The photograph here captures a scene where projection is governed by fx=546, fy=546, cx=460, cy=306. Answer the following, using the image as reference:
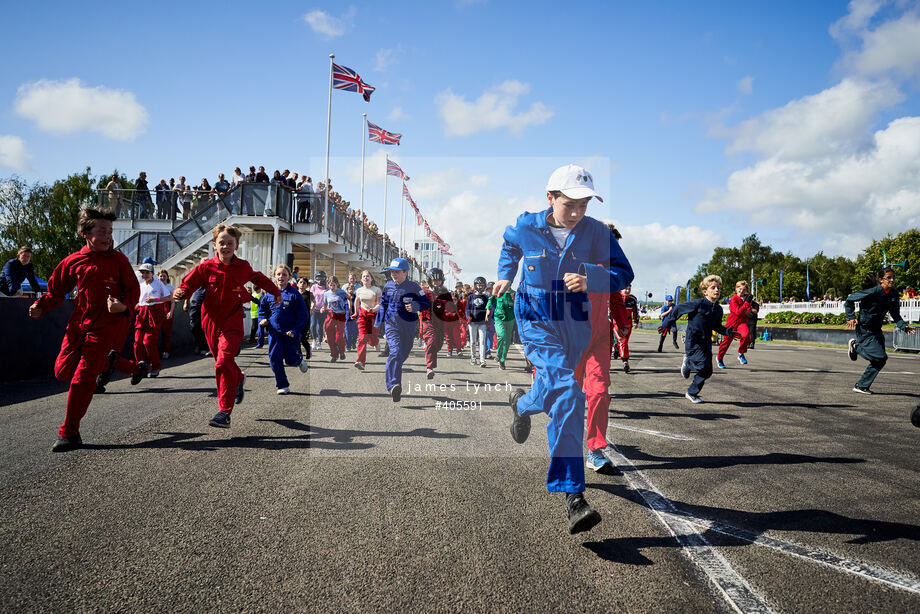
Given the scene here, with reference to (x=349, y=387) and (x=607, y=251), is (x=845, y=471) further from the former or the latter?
(x=349, y=387)

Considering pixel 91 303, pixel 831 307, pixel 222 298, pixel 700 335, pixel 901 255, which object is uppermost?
pixel 901 255

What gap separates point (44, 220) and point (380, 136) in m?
39.3

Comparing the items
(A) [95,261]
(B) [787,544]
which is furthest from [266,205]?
(B) [787,544]

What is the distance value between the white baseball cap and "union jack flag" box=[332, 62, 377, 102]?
78.0 ft

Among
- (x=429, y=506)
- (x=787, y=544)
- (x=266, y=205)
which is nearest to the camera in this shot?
(x=787, y=544)

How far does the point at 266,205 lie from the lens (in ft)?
76.6

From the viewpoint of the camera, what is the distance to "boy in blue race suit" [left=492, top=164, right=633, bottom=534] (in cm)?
366

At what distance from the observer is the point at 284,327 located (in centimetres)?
874

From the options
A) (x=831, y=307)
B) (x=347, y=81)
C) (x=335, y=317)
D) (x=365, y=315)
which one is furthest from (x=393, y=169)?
(x=831, y=307)

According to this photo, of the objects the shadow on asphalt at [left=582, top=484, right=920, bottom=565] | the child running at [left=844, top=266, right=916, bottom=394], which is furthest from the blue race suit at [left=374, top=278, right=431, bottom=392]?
the child running at [left=844, top=266, right=916, bottom=394]

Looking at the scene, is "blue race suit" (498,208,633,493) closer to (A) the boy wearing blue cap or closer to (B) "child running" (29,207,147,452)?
(B) "child running" (29,207,147,452)

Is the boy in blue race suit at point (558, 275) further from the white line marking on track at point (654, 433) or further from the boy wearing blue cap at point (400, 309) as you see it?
the boy wearing blue cap at point (400, 309)

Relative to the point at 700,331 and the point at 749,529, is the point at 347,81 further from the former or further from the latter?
the point at 749,529

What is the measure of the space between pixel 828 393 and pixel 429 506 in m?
8.87
